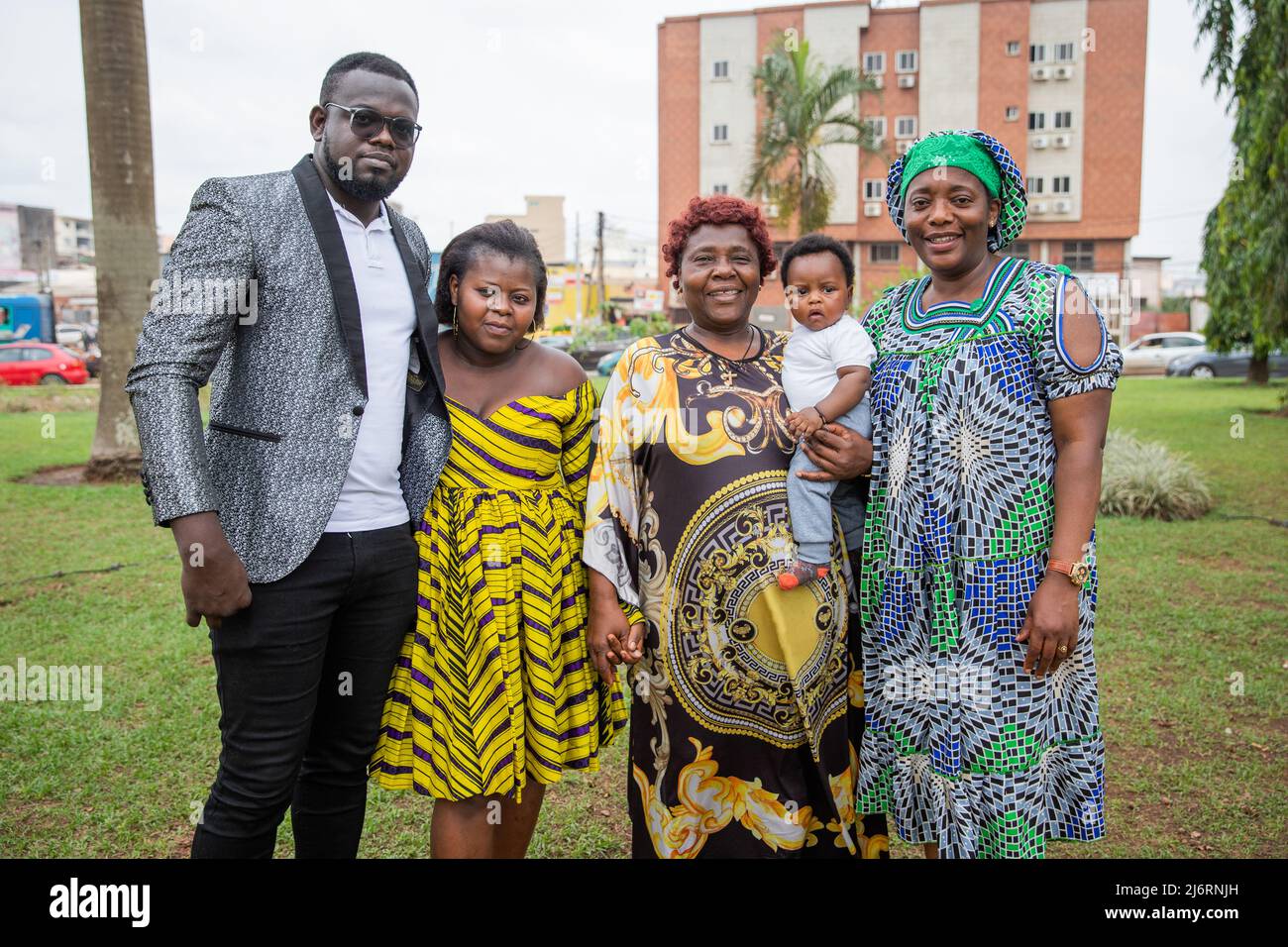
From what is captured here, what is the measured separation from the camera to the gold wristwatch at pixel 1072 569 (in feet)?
7.88

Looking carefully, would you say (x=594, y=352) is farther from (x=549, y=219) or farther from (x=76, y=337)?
(x=549, y=219)

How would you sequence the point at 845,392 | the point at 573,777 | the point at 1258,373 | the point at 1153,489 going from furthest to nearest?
the point at 1258,373
the point at 1153,489
the point at 573,777
the point at 845,392

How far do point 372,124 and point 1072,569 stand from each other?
6.96ft

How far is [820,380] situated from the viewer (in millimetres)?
2699

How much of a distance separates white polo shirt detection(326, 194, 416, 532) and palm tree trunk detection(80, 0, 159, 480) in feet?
23.7

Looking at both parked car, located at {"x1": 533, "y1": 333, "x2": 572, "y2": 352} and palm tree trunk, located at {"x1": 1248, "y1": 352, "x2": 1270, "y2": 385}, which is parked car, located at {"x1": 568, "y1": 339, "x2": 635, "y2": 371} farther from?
palm tree trunk, located at {"x1": 1248, "y1": 352, "x2": 1270, "y2": 385}

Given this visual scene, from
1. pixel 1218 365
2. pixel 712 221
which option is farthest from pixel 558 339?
pixel 712 221

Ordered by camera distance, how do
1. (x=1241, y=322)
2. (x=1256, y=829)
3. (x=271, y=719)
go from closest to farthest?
(x=271, y=719), (x=1256, y=829), (x=1241, y=322)

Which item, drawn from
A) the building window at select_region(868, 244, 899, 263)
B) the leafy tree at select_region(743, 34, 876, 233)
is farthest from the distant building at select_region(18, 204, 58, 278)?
the leafy tree at select_region(743, 34, 876, 233)

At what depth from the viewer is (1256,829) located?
3.45 m

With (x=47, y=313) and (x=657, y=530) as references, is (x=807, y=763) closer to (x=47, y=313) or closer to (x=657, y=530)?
(x=657, y=530)

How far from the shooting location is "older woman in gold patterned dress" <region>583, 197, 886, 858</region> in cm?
269
